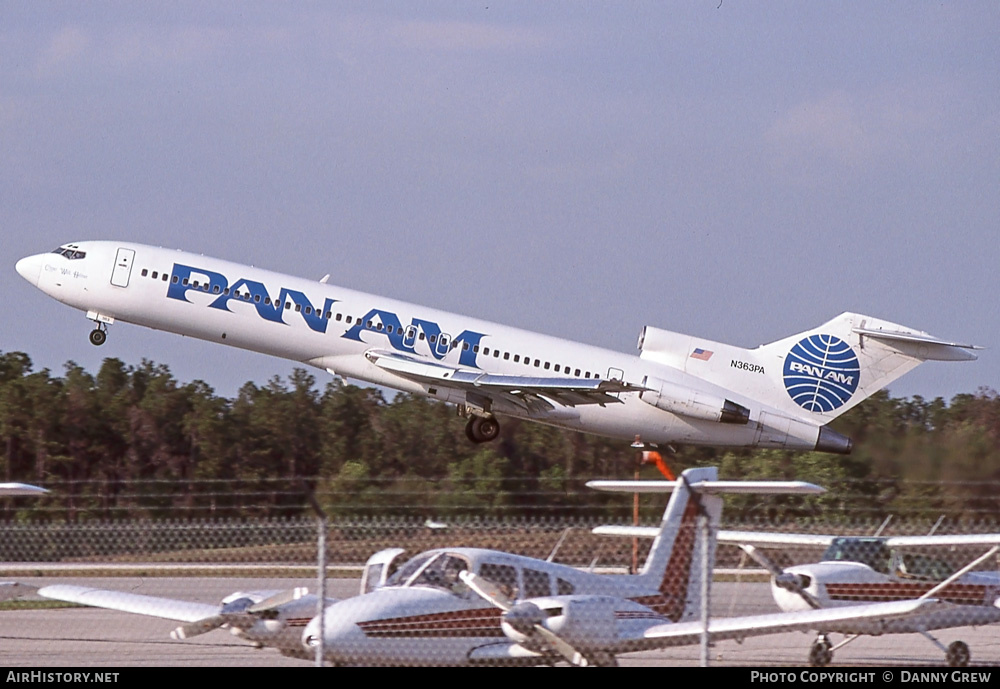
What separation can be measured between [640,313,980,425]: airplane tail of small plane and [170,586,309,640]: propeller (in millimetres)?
24226

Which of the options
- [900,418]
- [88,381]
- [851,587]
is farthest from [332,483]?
[88,381]

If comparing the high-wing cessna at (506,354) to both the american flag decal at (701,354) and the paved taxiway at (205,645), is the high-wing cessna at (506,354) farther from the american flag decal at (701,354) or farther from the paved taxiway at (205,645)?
the paved taxiway at (205,645)

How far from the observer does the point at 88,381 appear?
5050 cm

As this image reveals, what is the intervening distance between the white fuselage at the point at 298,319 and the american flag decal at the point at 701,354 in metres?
2.14

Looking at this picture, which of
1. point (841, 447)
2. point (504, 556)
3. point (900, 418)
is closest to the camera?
point (504, 556)

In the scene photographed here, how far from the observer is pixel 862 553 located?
17.3m

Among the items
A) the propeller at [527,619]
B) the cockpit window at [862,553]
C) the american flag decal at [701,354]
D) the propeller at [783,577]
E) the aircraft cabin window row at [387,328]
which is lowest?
the propeller at [527,619]

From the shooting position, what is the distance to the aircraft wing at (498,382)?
31.8 meters

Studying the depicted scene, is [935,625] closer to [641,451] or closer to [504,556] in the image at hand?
[504,556]

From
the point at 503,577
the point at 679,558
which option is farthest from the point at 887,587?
the point at 503,577

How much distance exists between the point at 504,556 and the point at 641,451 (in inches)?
908

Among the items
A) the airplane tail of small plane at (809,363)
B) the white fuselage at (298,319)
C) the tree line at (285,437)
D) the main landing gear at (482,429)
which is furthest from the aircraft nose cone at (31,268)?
the airplane tail of small plane at (809,363)

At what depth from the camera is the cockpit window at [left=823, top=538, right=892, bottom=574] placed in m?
16.8

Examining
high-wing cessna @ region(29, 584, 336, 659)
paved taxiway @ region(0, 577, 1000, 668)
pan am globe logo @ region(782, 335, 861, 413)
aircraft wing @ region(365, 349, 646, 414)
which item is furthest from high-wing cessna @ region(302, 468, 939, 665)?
pan am globe logo @ region(782, 335, 861, 413)
